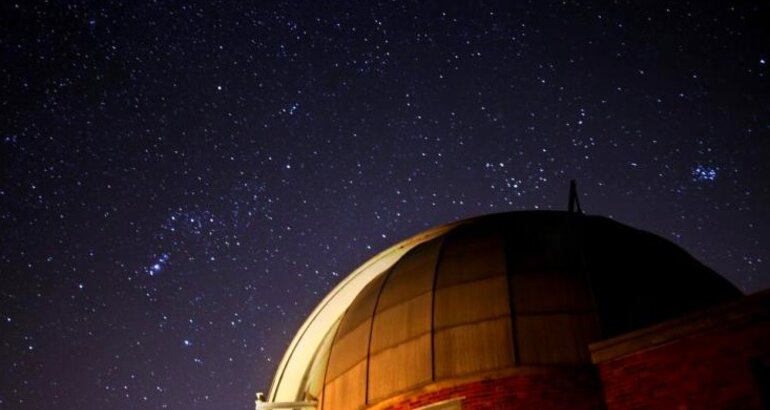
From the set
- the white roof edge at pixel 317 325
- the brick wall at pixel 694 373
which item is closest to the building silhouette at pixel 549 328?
the brick wall at pixel 694 373

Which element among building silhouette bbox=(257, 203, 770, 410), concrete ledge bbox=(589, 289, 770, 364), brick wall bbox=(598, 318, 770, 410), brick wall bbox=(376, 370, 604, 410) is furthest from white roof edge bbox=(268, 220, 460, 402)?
brick wall bbox=(598, 318, 770, 410)

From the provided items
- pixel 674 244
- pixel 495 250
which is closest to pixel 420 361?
pixel 495 250

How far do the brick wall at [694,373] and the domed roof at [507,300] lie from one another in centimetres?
59

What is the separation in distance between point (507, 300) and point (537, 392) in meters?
1.38

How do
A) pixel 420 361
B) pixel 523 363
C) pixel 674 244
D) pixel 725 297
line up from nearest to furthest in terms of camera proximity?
pixel 523 363
pixel 420 361
pixel 725 297
pixel 674 244

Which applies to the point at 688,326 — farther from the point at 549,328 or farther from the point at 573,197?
the point at 573,197

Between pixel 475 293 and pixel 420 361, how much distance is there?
4.24ft

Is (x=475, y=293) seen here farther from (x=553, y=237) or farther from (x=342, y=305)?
(x=342, y=305)

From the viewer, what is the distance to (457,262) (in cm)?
1034

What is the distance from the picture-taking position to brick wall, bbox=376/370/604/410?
839 cm

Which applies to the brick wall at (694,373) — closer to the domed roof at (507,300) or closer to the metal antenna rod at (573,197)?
the domed roof at (507,300)

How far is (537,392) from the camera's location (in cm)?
846

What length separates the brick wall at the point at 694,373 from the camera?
7469mm

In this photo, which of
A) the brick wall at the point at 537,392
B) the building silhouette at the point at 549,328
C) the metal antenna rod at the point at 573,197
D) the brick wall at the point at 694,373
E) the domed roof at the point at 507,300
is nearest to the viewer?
the brick wall at the point at 694,373
